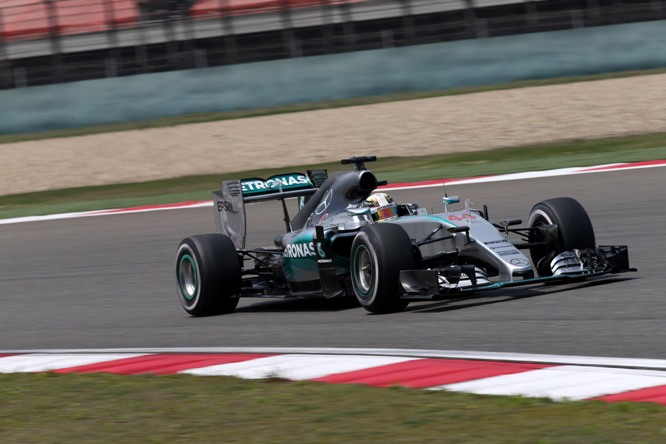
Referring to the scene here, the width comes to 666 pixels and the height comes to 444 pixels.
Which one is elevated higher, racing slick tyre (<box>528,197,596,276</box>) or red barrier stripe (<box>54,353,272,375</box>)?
racing slick tyre (<box>528,197,596,276</box>)

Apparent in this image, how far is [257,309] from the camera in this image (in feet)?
32.5

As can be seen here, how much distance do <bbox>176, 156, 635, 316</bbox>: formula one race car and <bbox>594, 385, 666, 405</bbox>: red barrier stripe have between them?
105 inches

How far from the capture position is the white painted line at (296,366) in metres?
Result: 6.43

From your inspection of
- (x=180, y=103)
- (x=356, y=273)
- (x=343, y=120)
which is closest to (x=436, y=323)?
(x=356, y=273)

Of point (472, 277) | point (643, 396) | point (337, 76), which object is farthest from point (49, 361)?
point (337, 76)

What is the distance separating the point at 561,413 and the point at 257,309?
5202mm

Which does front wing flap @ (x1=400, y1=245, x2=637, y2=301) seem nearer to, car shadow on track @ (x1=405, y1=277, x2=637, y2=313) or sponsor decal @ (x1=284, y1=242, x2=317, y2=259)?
car shadow on track @ (x1=405, y1=277, x2=637, y2=313)

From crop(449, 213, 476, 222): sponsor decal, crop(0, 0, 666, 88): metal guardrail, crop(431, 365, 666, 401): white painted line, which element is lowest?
crop(431, 365, 666, 401): white painted line

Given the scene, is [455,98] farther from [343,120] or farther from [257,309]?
[257,309]

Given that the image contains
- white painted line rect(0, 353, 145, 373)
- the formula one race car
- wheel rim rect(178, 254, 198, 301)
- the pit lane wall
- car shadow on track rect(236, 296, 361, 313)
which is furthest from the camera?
the pit lane wall

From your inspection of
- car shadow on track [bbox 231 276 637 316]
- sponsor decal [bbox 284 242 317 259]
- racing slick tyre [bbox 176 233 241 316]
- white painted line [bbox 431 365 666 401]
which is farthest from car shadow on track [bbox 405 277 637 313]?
white painted line [bbox 431 365 666 401]

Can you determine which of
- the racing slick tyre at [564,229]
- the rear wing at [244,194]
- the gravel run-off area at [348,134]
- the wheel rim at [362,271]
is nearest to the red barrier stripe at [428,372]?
the wheel rim at [362,271]

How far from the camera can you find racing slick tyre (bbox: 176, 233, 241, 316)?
30.4 ft

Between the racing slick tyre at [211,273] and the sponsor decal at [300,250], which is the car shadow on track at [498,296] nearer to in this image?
the sponsor decal at [300,250]
